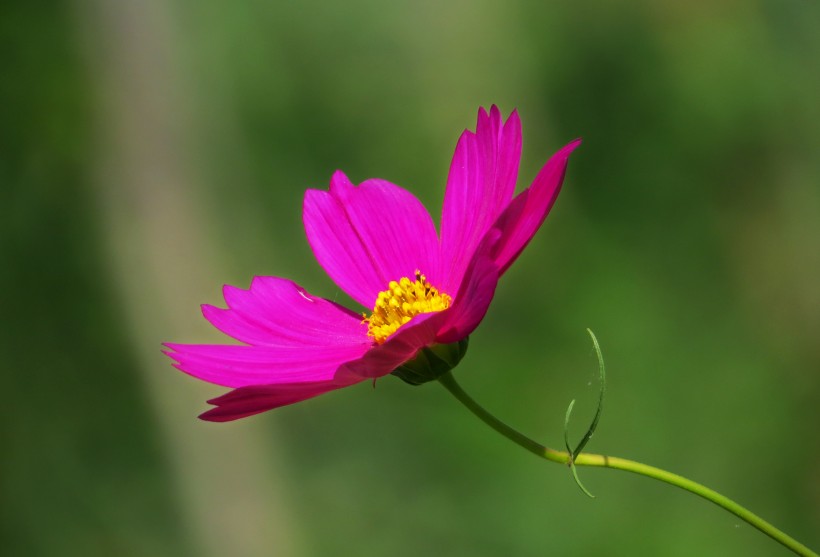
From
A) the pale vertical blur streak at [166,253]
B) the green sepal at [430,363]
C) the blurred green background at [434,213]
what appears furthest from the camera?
the pale vertical blur streak at [166,253]

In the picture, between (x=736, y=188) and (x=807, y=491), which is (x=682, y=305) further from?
(x=807, y=491)

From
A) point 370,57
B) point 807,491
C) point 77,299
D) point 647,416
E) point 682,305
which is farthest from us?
point 370,57

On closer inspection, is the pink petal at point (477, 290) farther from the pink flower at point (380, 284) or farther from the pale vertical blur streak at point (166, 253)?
the pale vertical blur streak at point (166, 253)

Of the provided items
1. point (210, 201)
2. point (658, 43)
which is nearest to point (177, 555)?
point (210, 201)

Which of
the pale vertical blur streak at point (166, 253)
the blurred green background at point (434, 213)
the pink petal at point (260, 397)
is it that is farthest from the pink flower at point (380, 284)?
the pale vertical blur streak at point (166, 253)

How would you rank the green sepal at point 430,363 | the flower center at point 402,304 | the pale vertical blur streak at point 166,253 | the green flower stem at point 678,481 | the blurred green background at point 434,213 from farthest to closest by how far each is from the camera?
the pale vertical blur streak at point 166,253, the blurred green background at point 434,213, the flower center at point 402,304, the green sepal at point 430,363, the green flower stem at point 678,481

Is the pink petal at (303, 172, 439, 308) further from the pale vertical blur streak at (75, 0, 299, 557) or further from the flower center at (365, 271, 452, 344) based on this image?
the pale vertical blur streak at (75, 0, 299, 557)

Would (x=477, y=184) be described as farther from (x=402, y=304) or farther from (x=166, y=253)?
(x=166, y=253)

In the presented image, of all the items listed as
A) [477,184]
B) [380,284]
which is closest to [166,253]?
[380,284]
